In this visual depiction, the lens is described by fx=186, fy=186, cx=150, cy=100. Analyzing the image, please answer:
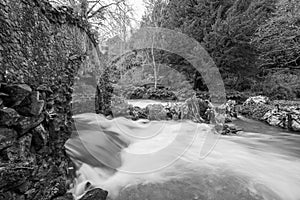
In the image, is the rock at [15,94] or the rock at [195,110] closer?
the rock at [15,94]

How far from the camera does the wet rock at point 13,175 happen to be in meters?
1.50

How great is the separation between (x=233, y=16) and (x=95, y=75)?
32.9 ft

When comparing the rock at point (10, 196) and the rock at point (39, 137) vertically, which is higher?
the rock at point (39, 137)

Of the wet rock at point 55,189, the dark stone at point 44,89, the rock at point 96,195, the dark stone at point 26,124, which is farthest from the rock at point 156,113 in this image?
the dark stone at point 26,124

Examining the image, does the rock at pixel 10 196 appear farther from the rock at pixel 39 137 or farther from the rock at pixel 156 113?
the rock at pixel 156 113

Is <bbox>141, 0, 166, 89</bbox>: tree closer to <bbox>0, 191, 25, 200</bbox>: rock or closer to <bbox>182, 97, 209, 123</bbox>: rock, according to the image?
<bbox>182, 97, 209, 123</bbox>: rock

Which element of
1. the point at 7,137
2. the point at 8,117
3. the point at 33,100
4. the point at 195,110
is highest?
the point at 33,100

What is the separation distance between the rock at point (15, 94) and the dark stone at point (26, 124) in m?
0.16

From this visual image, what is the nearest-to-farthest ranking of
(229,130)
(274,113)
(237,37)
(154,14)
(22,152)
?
(22,152)
(229,130)
(274,113)
(237,37)
(154,14)

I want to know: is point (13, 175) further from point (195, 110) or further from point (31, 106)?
point (195, 110)

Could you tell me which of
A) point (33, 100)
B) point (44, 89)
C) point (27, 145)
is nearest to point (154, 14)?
point (44, 89)

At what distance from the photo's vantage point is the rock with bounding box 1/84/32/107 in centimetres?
158

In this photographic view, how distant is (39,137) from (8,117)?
19.7 inches

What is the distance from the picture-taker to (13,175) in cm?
158
